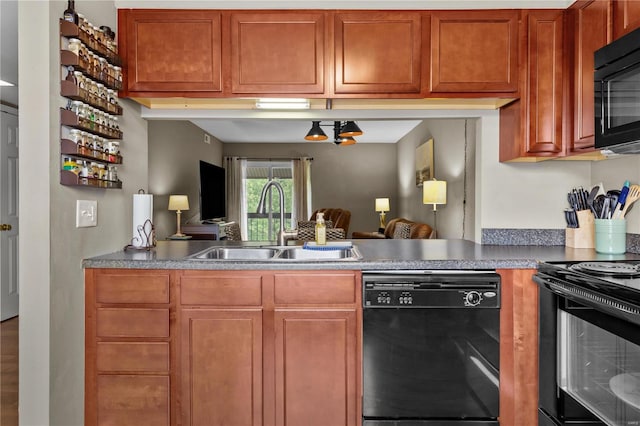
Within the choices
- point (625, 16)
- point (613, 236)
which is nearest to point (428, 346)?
point (613, 236)

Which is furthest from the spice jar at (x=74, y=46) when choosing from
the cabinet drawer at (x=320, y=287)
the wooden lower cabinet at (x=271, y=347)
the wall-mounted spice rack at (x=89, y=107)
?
the cabinet drawer at (x=320, y=287)

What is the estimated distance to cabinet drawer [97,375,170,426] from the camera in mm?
1964

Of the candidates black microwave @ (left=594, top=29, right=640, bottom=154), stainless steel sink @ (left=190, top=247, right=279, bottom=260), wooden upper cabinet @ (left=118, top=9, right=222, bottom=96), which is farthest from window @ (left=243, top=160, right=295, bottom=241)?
black microwave @ (left=594, top=29, right=640, bottom=154)

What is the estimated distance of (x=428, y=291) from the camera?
75.1 inches

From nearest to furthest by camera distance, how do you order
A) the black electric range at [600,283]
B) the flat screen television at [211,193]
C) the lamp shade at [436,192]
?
the black electric range at [600,283] → the lamp shade at [436,192] → the flat screen television at [211,193]

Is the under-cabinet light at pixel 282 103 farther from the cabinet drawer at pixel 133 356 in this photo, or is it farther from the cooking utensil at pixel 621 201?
the cooking utensil at pixel 621 201

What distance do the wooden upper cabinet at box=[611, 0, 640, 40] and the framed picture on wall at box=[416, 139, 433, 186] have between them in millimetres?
3922

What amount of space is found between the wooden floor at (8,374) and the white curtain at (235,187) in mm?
4891

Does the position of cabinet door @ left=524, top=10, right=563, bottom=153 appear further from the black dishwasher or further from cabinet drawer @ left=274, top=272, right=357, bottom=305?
cabinet drawer @ left=274, top=272, right=357, bottom=305

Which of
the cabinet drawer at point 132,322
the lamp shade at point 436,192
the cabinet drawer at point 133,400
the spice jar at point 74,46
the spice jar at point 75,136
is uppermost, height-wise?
the spice jar at point 74,46

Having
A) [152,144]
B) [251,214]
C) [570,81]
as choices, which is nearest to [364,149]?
[251,214]

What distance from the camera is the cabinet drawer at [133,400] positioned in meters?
1.96

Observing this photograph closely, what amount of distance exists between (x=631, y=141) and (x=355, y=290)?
1.17 metres

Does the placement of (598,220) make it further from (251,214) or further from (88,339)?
(251,214)
